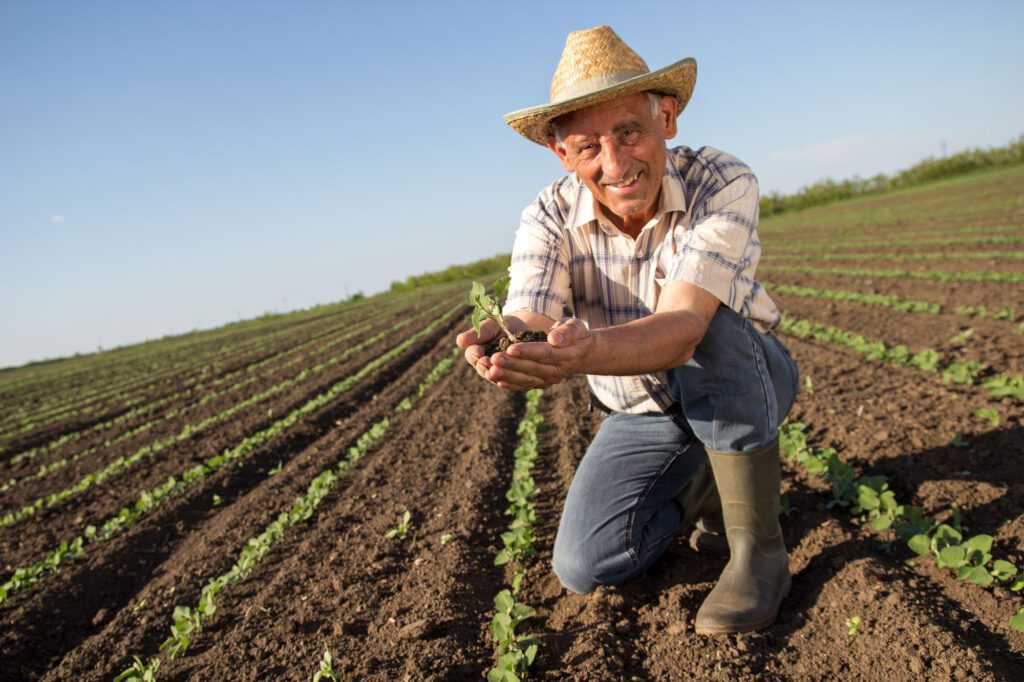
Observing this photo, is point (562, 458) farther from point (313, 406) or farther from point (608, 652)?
point (313, 406)

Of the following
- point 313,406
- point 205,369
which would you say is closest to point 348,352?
point 205,369

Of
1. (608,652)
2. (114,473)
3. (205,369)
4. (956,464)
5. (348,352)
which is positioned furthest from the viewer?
(205,369)

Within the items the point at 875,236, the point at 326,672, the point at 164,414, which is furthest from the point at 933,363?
the point at 875,236

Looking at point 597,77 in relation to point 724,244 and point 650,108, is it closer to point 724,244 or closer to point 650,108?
point 650,108

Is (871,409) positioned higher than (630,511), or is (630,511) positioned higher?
(630,511)

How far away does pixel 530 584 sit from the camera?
9.48 ft

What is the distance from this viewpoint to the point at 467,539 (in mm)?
3381

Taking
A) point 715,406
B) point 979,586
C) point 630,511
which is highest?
point 715,406

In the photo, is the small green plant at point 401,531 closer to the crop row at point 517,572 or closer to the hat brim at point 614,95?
the crop row at point 517,572

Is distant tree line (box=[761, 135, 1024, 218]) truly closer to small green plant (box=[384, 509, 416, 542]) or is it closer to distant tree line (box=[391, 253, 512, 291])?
distant tree line (box=[391, 253, 512, 291])

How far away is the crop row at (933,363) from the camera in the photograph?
3975 millimetres

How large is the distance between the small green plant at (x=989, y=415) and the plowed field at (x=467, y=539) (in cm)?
2

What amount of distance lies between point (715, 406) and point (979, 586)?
111 centimetres

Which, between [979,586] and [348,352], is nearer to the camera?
[979,586]
